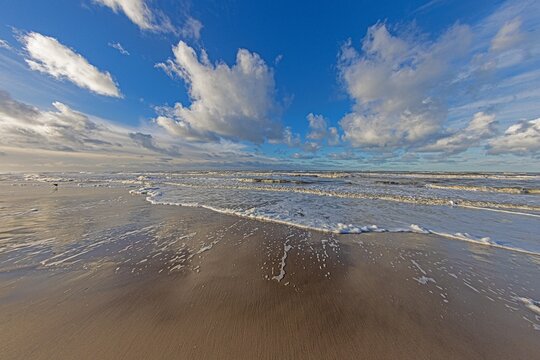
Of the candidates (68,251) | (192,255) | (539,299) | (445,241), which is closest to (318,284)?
(192,255)

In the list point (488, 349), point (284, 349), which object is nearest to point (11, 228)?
point (284, 349)

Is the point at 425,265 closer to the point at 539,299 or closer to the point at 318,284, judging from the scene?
the point at 539,299

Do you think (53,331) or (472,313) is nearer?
(53,331)

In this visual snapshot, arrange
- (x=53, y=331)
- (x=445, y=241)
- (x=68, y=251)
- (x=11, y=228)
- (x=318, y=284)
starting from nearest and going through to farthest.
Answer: (x=53, y=331) < (x=318, y=284) < (x=68, y=251) < (x=445, y=241) < (x=11, y=228)

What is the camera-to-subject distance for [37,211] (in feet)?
31.6

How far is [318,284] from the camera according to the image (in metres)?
3.98

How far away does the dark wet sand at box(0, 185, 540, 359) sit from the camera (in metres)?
2.49

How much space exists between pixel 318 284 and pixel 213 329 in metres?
2.15

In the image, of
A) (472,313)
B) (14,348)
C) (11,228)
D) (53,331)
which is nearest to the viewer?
(14,348)

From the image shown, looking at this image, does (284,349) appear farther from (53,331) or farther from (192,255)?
(192,255)

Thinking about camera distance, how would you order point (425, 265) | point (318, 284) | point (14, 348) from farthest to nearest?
point (425, 265)
point (318, 284)
point (14, 348)

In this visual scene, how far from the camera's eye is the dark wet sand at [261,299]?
2492mm

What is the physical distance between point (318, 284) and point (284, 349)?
173cm

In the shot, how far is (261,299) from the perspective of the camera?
348 cm
